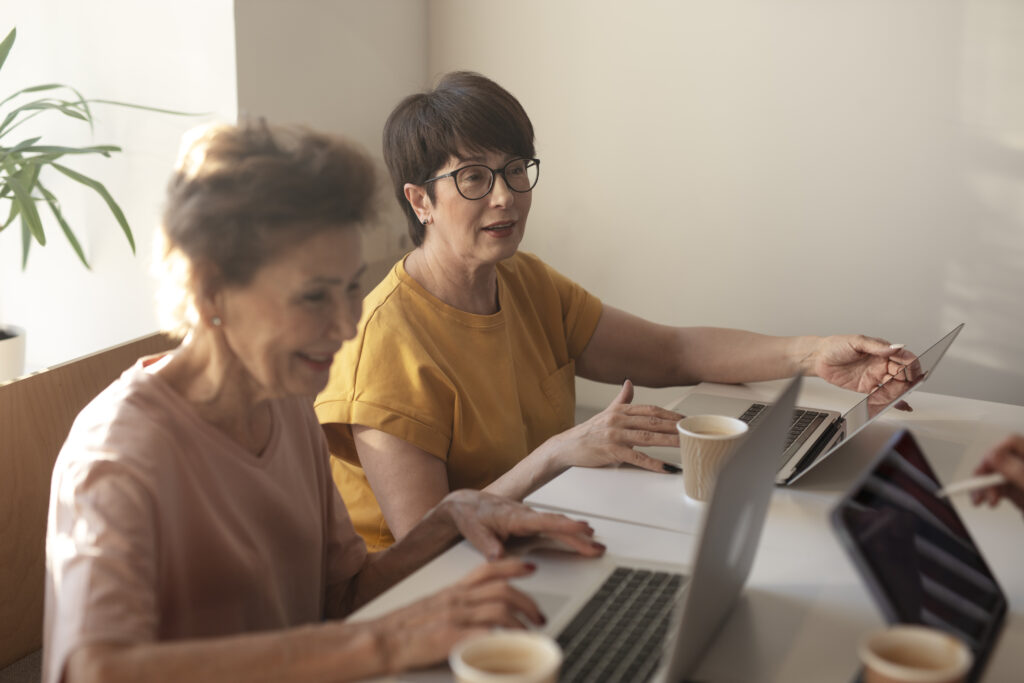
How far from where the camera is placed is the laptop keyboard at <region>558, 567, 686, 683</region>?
975 mm

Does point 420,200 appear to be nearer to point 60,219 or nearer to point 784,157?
point 60,219

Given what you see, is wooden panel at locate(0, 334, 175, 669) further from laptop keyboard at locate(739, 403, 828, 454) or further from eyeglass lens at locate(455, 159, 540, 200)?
laptop keyboard at locate(739, 403, 828, 454)

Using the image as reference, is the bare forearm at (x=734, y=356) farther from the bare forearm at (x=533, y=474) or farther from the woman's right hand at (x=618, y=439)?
the bare forearm at (x=533, y=474)

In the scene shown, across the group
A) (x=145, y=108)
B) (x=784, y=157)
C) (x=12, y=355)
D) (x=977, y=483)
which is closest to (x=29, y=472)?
(x=12, y=355)

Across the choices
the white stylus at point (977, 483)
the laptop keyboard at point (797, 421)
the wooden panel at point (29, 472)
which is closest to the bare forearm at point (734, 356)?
the laptop keyboard at point (797, 421)

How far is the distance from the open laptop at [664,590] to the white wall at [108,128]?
1410 mm

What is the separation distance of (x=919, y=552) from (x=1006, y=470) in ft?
0.39

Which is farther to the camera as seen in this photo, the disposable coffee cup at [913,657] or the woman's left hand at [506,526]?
the woman's left hand at [506,526]

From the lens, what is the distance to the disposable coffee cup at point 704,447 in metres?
1.38

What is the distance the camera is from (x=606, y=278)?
2951 mm

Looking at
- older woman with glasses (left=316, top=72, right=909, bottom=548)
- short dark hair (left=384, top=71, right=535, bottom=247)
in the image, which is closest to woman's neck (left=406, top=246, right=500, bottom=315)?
older woman with glasses (left=316, top=72, right=909, bottom=548)

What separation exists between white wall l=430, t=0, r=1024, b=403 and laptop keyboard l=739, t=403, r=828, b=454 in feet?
3.04

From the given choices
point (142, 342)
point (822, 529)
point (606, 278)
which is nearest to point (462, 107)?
point (142, 342)

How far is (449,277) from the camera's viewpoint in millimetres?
1795
